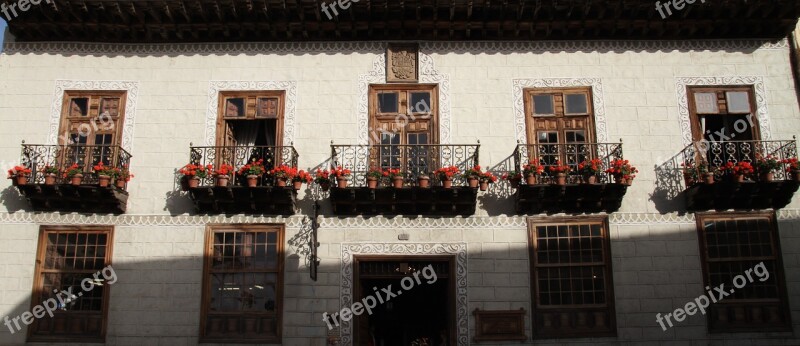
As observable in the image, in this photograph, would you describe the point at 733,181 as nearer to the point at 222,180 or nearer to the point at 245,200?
the point at 245,200

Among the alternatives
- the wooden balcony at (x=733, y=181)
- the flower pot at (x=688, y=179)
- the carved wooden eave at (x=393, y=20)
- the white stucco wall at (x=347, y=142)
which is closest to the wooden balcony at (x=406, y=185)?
the white stucco wall at (x=347, y=142)

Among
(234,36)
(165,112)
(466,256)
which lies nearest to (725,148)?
(466,256)

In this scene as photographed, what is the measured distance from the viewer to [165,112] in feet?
44.0

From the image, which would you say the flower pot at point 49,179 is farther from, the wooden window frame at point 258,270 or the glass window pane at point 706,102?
the glass window pane at point 706,102

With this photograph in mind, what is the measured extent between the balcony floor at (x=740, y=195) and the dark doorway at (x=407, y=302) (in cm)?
481

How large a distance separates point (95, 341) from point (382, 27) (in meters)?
8.17

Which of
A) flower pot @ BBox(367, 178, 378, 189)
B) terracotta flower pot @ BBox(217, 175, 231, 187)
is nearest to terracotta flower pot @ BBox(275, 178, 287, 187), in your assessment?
terracotta flower pot @ BBox(217, 175, 231, 187)

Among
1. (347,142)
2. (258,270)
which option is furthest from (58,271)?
(347,142)

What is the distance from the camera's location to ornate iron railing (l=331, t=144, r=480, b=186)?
12.8 meters

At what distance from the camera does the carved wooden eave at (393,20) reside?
1330 centimetres

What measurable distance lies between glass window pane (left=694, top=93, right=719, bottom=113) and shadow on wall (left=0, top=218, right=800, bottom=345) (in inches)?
99.4

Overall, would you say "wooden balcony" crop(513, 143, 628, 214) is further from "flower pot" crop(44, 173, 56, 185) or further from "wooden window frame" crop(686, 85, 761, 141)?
"flower pot" crop(44, 173, 56, 185)

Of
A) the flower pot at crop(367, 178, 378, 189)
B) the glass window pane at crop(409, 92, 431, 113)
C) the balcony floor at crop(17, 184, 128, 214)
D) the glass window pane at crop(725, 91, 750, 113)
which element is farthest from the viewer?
the glass window pane at crop(409, 92, 431, 113)

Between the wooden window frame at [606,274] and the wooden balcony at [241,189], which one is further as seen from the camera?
the wooden balcony at [241,189]
